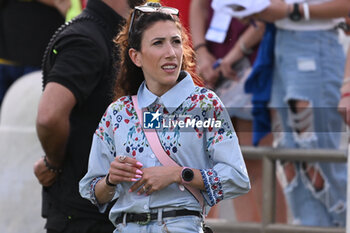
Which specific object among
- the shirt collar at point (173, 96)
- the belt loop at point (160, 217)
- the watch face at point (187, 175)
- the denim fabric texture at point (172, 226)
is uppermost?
the shirt collar at point (173, 96)

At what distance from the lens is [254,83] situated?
6.21m

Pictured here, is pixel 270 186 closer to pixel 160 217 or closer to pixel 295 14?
pixel 295 14

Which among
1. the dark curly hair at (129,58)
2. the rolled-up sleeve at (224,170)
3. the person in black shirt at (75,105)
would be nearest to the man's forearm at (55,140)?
the person in black shirt at (75,105)

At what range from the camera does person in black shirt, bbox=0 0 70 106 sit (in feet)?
24.0

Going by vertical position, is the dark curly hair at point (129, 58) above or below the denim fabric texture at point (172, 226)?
above

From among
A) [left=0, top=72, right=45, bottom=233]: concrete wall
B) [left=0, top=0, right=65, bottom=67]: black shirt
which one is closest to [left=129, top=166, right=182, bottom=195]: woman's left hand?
[left=0, top=72, right=45, bottom=233]: concrete wall

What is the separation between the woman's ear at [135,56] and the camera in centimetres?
362

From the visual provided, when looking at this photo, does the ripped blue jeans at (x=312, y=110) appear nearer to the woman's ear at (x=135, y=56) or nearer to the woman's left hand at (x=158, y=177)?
the woman's ear at (x=135, y=56)

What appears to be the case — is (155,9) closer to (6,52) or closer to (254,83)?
(254,83)

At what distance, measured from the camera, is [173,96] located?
3482 mm

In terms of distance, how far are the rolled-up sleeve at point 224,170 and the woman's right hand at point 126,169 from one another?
23 centimetres

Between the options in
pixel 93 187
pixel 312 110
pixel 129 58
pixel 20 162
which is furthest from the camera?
pixel 20 162

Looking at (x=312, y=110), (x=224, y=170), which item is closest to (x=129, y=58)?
(x=224, y=170)

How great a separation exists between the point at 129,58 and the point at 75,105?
0.79 m
